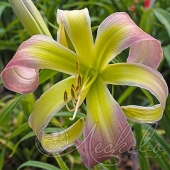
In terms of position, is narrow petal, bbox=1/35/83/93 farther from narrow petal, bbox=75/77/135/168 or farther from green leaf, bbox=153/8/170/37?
green leaf, bbox=153/8/170/37

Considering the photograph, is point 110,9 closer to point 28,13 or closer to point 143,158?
point 143,158

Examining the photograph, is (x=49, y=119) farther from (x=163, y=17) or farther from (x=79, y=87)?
(x=163, y=17)

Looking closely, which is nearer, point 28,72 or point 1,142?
point 28,72

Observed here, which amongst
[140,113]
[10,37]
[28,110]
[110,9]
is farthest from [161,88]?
[10,37]

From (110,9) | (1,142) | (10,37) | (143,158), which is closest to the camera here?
(143,158)

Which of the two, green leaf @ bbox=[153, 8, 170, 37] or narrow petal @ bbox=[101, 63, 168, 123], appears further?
green leaf @ bbox=[153, 8, 170, 37]

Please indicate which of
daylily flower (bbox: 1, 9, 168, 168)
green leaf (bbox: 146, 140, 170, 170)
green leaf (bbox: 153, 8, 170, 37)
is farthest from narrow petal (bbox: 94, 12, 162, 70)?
green leaf (bbox: 153, 8, 170, 37)
